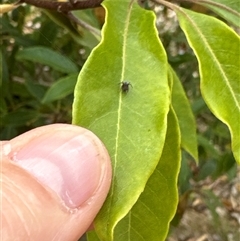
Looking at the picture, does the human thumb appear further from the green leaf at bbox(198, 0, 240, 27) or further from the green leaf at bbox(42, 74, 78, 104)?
the green leaf at bbox(42, 74, 78, 104)

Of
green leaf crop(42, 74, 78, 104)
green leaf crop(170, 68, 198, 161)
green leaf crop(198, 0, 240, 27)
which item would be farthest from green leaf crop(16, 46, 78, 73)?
green leaf crop(198, 0, 240, 27)

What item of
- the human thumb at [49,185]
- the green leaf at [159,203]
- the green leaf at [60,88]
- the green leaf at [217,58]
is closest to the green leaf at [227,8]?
the green leaf at [217,58]

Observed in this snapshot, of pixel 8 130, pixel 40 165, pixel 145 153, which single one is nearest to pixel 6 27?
pixel 8 130

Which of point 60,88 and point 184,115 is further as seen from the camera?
point 60,88

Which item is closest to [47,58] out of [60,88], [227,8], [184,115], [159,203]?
[60,88]

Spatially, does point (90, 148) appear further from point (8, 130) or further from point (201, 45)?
point (8, 130)

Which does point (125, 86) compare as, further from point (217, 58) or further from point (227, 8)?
point (227, 8)
